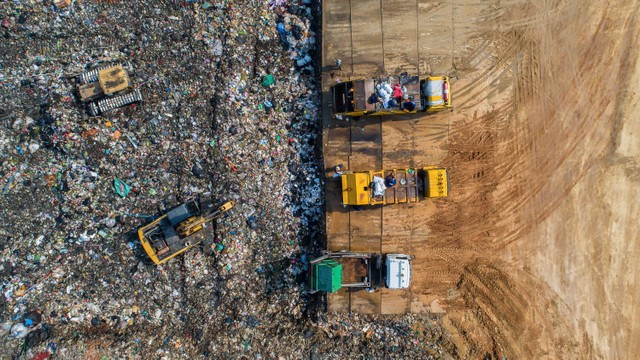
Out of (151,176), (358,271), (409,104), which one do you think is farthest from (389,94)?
(151,176)

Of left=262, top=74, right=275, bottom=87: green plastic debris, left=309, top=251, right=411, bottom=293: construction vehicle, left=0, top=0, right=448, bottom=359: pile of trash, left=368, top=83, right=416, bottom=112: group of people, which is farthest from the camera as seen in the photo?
left=262, top=74, right=275, bottom=87: green plastic debris

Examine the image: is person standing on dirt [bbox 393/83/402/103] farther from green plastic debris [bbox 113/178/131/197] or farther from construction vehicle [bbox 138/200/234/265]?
green plastic debris [bbox 113/178/131/197]

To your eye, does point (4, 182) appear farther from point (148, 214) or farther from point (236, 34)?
point (236, 34)

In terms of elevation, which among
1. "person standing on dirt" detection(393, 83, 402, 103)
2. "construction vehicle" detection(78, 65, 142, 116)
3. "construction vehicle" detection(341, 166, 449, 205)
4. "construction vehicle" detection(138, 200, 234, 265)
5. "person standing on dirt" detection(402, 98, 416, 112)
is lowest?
"construction vehicle" detection(138, 200, 234, 265)

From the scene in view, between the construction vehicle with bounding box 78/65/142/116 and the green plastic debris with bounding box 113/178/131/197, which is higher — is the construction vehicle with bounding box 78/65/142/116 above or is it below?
above

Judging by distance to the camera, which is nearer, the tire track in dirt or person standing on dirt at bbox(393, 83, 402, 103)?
person standing on dirt at bbox(393, 83, 402, 103)

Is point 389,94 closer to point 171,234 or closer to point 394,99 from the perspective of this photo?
point 394,99

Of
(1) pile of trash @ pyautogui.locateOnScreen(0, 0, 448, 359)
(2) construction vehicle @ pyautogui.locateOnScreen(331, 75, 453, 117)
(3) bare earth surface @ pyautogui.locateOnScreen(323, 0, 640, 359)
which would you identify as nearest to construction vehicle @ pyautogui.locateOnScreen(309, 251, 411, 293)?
(3) bare earth surface @ pyautogui.locateOnScreen(323, 0, 640, 359)
